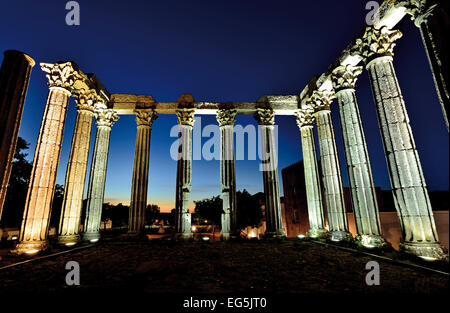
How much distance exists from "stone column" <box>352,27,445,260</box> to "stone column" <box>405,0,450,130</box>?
201 cm

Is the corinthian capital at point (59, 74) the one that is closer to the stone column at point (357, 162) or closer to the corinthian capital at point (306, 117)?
the stone column at point (357, 162)

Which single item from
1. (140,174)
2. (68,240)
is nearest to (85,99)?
(140,174)

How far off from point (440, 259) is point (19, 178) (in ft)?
118

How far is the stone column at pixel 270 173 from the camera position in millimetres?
13781

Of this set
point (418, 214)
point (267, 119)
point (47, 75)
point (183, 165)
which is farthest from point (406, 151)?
point (47, 75)

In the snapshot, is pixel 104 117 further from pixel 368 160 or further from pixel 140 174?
pixel 368 160

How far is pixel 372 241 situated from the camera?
29.8ft

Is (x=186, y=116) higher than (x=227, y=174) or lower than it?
higher

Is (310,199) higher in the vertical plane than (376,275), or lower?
higher

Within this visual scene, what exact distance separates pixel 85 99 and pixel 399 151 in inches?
677

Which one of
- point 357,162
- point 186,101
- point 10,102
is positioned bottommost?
point 357,162

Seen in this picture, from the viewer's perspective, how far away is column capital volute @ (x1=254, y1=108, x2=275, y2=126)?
1554 centimetres
